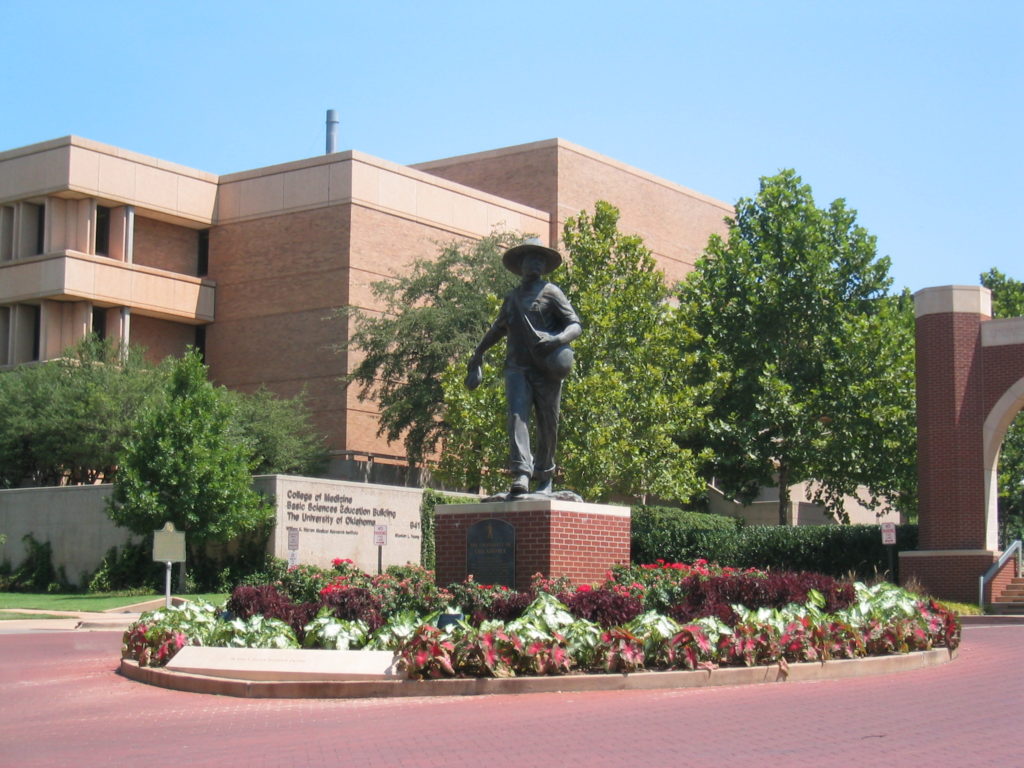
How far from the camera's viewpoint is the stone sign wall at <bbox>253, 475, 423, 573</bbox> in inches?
1289

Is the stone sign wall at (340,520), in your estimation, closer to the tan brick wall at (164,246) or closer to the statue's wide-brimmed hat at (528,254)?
the statue's wide-brimmed hat at (528,254)

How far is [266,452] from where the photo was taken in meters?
44.5

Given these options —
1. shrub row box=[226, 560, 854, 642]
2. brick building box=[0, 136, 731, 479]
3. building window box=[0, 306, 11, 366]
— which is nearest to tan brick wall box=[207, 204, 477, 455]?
brick building box=[0, 136, 731, 479]

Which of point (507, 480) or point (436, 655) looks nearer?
point (436, 655)

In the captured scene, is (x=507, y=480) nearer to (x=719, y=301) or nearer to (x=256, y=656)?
(x=719, y=301)

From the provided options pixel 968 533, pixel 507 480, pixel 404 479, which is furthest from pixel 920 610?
pixel 404 479

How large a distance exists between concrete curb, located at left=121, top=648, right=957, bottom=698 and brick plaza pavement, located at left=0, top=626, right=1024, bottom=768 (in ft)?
0.47

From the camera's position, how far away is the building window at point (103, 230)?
5122 centimetres

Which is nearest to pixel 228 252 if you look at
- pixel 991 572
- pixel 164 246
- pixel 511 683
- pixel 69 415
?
pixel 164 246

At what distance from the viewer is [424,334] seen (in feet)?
143

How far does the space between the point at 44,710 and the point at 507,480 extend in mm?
22169

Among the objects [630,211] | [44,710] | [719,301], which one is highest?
[630,211]

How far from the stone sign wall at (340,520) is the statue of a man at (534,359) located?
1654 centimetres

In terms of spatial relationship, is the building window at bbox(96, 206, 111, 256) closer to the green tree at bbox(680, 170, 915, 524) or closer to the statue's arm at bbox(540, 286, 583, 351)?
the green tree at bbox(680, 170, 915, 524)
